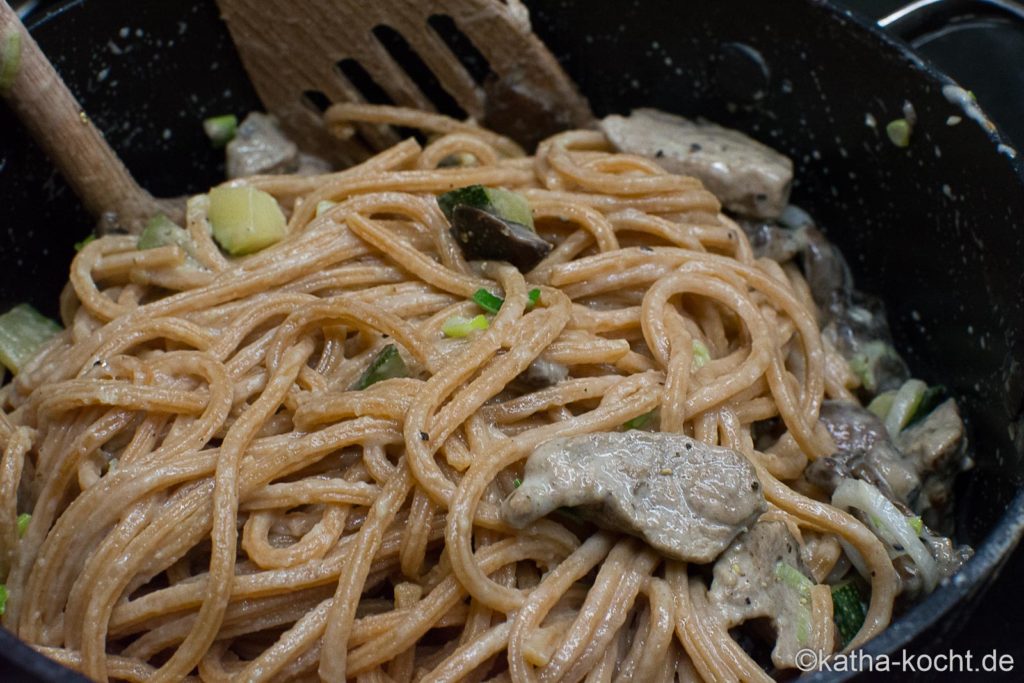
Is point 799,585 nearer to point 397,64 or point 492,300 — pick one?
point 492,300

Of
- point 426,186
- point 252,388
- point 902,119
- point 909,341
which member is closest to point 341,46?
point 426,186

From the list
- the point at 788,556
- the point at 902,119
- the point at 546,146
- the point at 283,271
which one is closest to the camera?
the point at 788,556

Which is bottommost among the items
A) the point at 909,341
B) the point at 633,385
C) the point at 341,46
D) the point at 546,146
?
the point at 909,341

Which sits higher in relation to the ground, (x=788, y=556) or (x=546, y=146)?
(x=546, y=146)

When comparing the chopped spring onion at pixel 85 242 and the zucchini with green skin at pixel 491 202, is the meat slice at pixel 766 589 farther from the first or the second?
the chopped spring onion at pixel 85 242

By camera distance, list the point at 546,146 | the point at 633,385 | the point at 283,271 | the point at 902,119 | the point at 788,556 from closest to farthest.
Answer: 1. the point at 788,556
2. the point at 633,385
3. the point at 283,271
4. the point at 902,119
5. the point at 546,146

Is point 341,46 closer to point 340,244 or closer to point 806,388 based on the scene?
point 340,244
